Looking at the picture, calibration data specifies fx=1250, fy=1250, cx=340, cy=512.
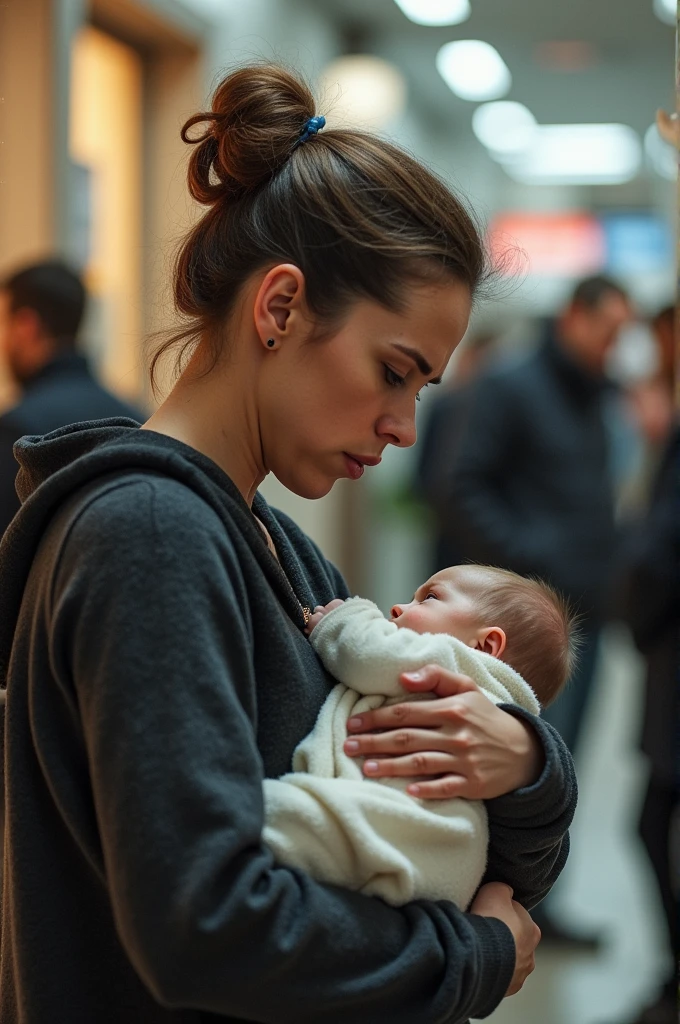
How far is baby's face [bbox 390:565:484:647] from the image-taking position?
1.28 metres

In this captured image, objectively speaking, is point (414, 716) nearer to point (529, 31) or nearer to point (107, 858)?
point (107, 858)

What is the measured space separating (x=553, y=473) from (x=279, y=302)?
297 cm

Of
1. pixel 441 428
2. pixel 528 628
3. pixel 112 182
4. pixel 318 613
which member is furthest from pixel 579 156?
pixel 318 613

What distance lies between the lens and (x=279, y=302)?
3.47ft

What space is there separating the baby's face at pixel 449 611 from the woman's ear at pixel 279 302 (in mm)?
358

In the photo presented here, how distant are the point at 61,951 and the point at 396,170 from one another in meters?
0.71

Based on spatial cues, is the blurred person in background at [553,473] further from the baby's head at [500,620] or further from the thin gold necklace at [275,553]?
the thin gold necklace at [275,553]

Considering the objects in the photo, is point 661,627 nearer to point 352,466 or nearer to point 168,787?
point 352,466

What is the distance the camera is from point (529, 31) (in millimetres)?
6574

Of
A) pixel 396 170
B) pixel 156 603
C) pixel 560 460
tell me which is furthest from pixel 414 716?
pixel 560 460

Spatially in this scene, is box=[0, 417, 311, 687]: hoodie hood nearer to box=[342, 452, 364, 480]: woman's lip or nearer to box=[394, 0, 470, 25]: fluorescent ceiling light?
box=[342, 452, 364, 480]: woman's lip

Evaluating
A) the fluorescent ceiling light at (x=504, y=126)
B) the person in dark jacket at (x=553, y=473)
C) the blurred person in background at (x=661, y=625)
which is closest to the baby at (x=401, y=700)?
the blurred person in background at (x=661, y=625)

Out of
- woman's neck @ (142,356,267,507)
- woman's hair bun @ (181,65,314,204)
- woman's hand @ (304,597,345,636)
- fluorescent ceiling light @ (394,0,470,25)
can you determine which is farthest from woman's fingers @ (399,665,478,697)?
fluorescent ceiling light @ (394,0,470,25)

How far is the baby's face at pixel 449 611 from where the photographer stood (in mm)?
1283
